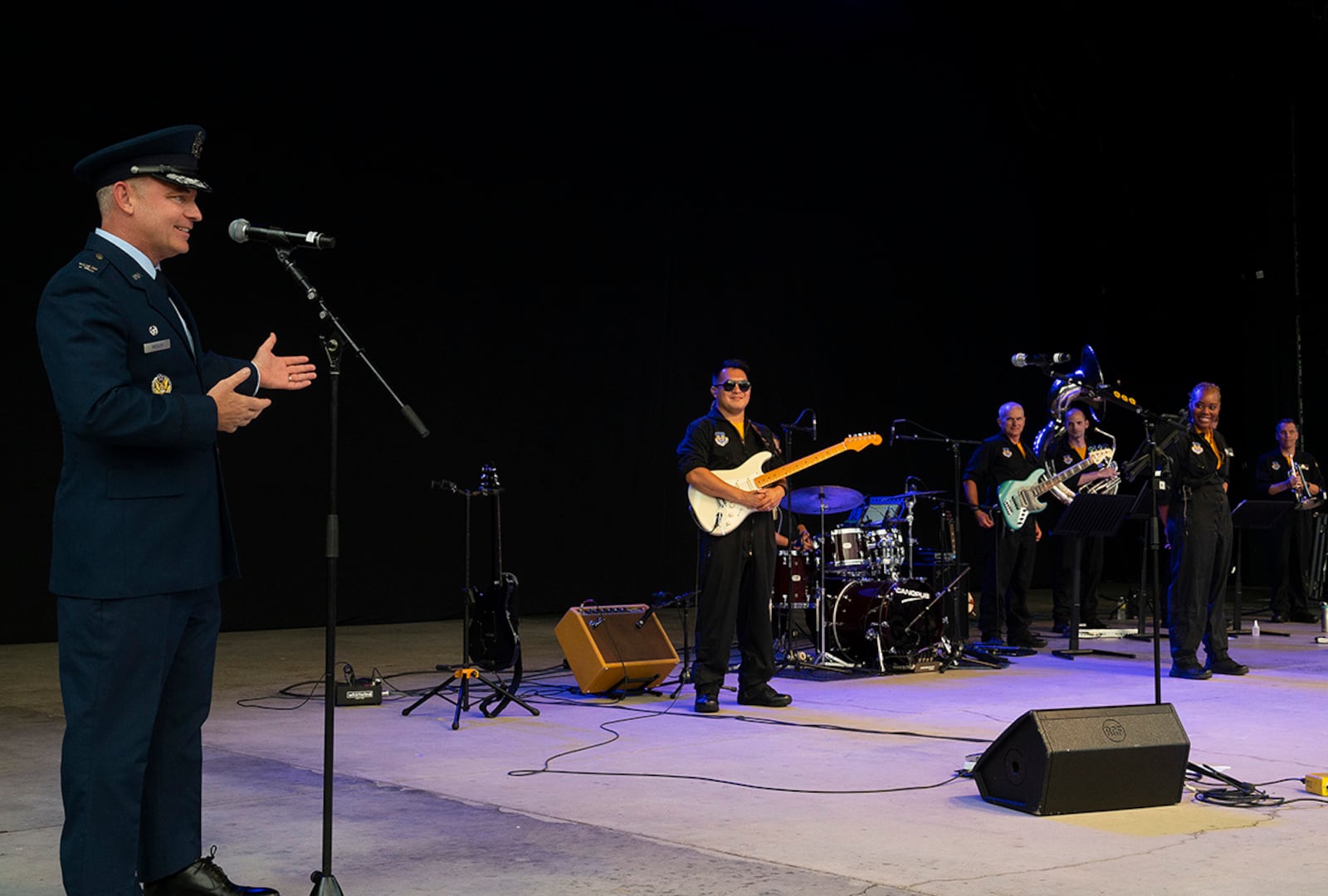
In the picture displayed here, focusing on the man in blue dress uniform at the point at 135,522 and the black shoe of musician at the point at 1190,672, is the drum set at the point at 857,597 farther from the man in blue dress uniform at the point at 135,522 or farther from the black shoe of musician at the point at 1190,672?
the man in blue dress uniform at the point at 135,522

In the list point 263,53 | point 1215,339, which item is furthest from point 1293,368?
point 263,53

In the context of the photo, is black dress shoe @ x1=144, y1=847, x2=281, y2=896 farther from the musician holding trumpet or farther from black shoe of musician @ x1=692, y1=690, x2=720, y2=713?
the musician holding trumpet

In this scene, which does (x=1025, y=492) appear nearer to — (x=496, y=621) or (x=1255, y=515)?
(x=1255, y=515)

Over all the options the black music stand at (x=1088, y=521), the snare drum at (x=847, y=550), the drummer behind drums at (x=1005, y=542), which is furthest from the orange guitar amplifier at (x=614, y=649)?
the drummer behind drums at (x=1005, y=542)

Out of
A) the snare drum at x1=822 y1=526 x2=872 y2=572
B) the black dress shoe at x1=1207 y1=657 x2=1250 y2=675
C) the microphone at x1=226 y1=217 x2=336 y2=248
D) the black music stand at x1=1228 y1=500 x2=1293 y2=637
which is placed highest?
the microphone at x1=226 y1=217 x2=336 y2=248

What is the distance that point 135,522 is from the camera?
335cm

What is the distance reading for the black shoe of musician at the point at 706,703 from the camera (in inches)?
295

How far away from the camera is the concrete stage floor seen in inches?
161

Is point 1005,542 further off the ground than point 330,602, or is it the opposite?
point 330,602

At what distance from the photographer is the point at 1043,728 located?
4820mm

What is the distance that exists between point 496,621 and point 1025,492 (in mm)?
5049

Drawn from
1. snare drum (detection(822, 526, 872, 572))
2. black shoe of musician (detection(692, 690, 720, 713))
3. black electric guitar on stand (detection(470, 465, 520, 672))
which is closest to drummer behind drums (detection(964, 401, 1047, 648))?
snare drum (detection(822, 526, 872, 572))

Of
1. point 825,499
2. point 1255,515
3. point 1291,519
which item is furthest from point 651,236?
point 1291,519

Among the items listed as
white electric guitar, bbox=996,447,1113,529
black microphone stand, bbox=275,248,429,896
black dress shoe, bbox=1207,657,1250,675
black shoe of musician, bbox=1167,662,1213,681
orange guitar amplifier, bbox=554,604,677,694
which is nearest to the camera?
black microphone stand, bbox=275,248,429,896
